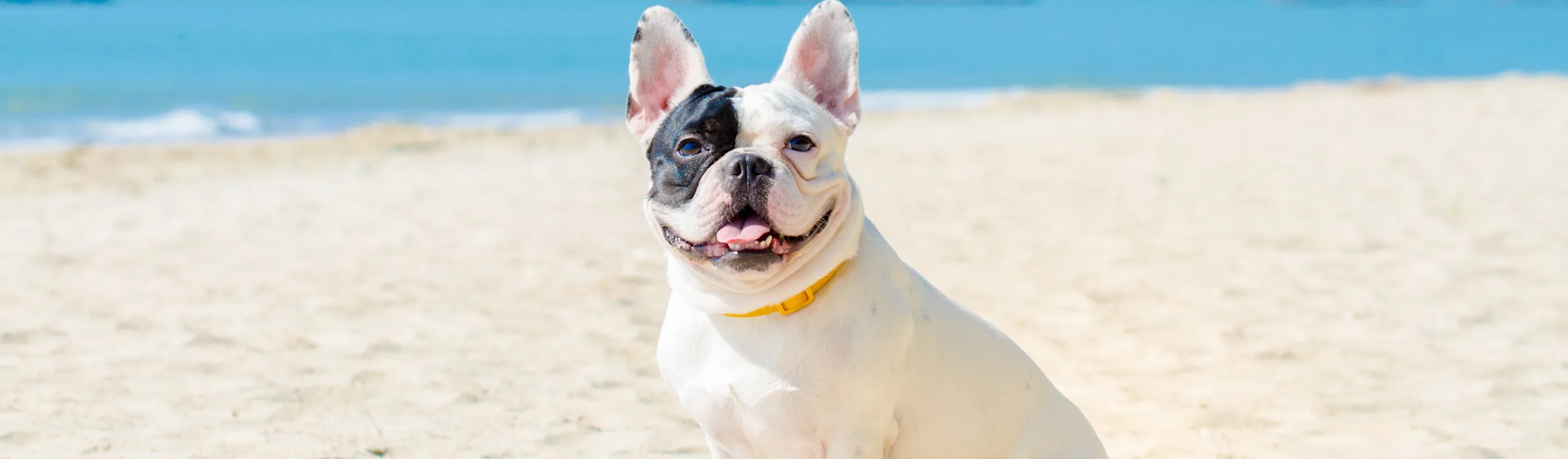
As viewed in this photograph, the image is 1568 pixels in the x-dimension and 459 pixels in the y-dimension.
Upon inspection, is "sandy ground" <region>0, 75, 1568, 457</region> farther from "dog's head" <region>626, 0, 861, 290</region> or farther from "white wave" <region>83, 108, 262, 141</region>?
"white wave" <region>83, 108, 262, 141</region>

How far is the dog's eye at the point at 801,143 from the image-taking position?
256 cm

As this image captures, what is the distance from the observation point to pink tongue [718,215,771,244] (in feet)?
8.01

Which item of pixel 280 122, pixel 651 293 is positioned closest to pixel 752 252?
pixel 651 293

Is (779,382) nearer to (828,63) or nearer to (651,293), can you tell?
(828,63)

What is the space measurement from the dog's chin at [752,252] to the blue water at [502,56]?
14081 millimetres

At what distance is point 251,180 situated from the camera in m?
10.7

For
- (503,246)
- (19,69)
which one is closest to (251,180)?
(503,246)

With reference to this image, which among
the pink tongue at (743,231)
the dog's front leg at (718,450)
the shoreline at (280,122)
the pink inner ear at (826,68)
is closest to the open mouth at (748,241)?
the pink tongue at (743,231)

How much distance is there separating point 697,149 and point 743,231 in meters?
0.25

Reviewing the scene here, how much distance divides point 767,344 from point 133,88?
20415mm

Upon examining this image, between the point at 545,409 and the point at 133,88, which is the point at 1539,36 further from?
the point at 545,409

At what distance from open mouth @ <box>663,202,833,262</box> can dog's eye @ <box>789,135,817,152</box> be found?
0.15 metres

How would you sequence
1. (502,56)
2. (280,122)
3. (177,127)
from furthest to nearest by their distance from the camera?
(502,56)
(280,122)
(177,127)

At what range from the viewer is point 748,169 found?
2.44m
